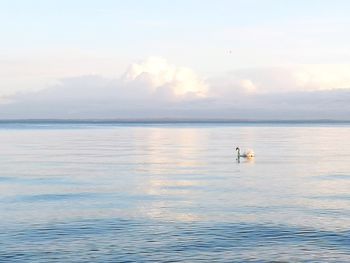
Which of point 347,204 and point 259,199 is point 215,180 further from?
point 347,204

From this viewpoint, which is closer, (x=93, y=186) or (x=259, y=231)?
(x=259, y=231)

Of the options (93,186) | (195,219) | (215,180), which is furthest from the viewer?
(215,180)

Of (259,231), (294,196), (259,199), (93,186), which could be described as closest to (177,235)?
(259,231)

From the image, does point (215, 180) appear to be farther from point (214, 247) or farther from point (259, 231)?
point (214, 247)

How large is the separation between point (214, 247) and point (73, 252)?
6.69 m

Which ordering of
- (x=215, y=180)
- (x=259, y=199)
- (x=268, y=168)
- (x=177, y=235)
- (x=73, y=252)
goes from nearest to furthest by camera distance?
(x=73, y=252), (x=177, y=235), (x=259, y=199), (x=215, y=180), (x=268, y=168)

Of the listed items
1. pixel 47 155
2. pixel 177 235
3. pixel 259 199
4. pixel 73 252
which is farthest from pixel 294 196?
pixel 47 155

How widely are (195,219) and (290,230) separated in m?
5.87

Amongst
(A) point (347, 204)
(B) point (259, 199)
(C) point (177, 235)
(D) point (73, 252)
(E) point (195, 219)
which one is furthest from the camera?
A: (B) point (259, 199)

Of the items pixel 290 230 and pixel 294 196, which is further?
pixel 294 196

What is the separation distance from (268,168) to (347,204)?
27406mm

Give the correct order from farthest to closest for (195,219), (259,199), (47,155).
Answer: (47,155) < (259,199) < (195,219)

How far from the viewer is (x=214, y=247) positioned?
28.8 m

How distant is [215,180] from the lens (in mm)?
55344
